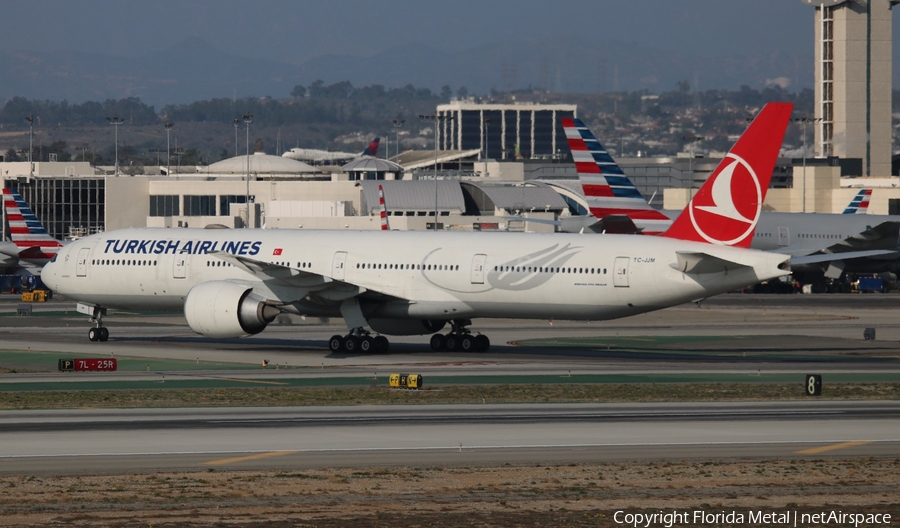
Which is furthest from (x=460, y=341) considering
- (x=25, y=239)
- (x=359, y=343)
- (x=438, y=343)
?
(x=25, y=239)

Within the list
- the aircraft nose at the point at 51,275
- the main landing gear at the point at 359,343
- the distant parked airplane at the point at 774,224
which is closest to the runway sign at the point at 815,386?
the main landing gear at the point at 359,343

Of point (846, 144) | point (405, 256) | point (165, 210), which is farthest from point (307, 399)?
point (846, 144)

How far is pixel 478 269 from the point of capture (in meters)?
46.2

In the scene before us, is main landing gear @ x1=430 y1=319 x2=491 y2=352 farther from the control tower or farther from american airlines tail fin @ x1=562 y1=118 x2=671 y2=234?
the control tower

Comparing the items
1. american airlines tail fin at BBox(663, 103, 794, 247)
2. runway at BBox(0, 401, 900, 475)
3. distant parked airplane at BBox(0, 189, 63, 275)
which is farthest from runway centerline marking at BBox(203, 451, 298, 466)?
distant parked airplane at BBox(0, 189, 63, 275)

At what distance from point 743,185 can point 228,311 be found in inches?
727

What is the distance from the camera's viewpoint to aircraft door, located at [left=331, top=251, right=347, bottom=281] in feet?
158

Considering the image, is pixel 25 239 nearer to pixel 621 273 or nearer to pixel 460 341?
pixel 460 341

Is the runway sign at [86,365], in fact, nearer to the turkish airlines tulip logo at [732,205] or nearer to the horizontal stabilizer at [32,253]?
the turkish airlines tulip logo at [732,205]

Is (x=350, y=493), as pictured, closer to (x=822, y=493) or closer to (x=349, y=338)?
(x=822, y=493)

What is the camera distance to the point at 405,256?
4753cm

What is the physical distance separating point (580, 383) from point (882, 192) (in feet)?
298

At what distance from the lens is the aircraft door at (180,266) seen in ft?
162

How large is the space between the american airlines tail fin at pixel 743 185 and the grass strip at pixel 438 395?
7551 mm
